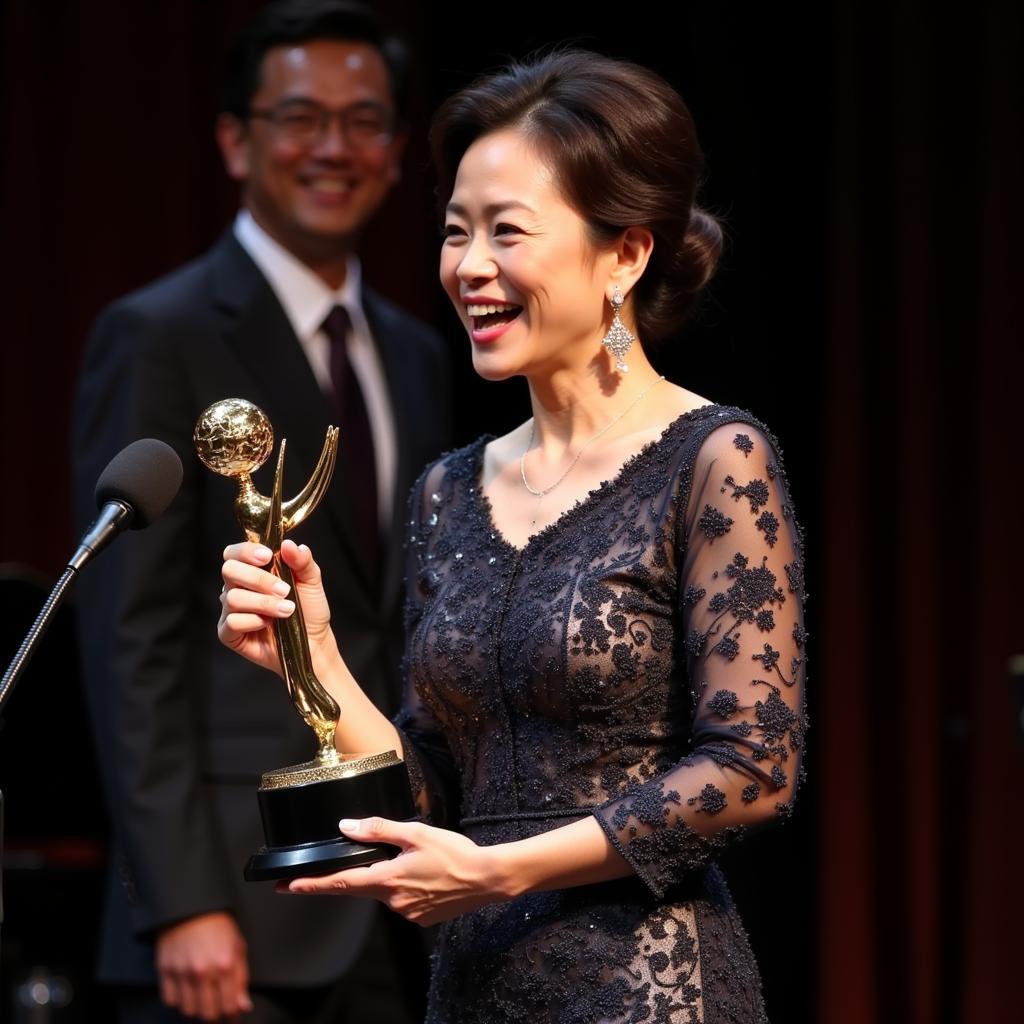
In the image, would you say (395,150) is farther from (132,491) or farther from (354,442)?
(132,491)

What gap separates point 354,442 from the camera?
11.0 feet

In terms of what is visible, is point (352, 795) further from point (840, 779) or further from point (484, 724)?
point (840, 779)

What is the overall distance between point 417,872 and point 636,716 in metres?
0.32

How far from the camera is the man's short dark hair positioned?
3.46m

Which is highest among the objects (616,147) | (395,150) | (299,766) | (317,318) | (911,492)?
(395,150)

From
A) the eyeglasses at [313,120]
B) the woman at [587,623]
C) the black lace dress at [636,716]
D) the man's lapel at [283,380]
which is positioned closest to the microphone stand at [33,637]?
A: the woman at [587,623]

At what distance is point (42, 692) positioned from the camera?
3.68 meters

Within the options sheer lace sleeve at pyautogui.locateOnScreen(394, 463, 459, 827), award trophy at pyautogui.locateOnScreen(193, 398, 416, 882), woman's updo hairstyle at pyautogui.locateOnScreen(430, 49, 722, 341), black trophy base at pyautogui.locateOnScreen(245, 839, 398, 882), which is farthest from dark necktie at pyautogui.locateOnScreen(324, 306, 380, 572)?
black trophy base at pyautogui.locateOnScreen(245, 839, 398, 882)

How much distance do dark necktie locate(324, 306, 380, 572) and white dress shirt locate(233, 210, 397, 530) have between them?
13 mm

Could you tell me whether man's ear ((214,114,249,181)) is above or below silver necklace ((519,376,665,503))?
above

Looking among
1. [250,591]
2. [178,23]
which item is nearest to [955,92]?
[178,23]

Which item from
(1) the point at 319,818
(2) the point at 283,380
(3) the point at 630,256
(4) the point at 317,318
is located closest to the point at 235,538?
(2) the point at 283,380

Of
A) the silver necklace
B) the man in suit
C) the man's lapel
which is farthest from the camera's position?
the man's lapel

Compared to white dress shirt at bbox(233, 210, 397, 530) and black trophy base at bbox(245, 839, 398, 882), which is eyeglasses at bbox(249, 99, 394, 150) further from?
black trophy base at bbox(245, 839, 398, 882)
